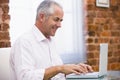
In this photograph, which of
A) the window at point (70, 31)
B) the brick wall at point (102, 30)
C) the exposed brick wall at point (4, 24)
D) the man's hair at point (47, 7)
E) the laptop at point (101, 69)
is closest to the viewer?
the laptop at point (101, 69)

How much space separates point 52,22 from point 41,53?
A: 25cm

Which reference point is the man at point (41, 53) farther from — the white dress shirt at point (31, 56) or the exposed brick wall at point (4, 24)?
the exposed brick wall at point (4, 24)

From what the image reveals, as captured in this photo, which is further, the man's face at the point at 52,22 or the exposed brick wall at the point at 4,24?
the exposed brick wall at the point at 4,24

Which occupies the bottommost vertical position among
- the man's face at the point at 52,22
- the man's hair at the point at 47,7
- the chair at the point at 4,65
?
the chair at the point at 4,65

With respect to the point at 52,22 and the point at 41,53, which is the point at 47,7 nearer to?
the point at 52,22

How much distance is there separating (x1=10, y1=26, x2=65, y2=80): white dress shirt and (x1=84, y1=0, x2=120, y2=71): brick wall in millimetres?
1628

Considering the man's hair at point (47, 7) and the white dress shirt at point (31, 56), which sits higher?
the man's hair at point (47, 7)

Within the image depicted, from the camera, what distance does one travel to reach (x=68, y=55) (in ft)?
12.7

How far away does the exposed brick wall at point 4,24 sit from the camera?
3.13 meters

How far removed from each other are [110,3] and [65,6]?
74 cm

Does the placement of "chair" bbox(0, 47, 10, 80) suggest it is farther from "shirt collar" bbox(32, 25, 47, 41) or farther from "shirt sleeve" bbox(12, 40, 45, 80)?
"shirt collar" bbox(32, 25, 47, 41)

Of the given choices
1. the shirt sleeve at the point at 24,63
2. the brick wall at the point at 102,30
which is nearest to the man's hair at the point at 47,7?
the shirt sleeve at the point at 24,63

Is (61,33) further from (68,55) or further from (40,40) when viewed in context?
(40,40)

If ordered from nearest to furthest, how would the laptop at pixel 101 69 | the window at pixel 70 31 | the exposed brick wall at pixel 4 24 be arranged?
the laptop at pixel 101 69, the exposed brick wall at pixel 4 24, the window at pixel 70 31
